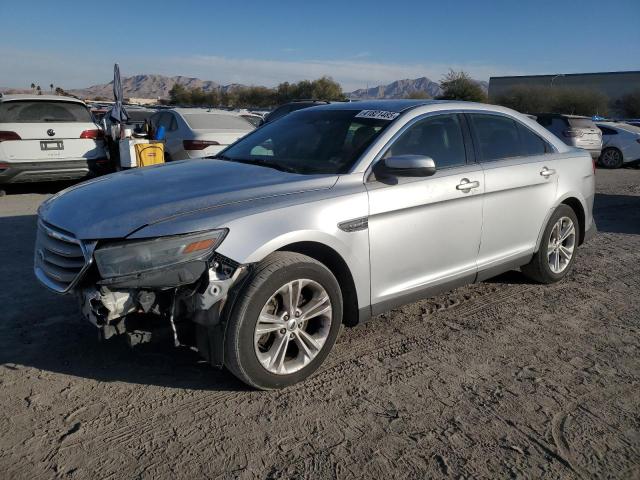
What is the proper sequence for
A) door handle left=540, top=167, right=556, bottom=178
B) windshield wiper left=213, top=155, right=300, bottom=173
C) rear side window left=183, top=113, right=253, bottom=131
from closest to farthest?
windshield wiper left=213, top=155, right=300, bottom=173 < door handle left=540, top=167, right=556, bottom=178 < rear side window left=183, top=113, right=253, bottom=131

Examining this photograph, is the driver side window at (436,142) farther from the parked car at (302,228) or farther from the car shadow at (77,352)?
the car shadow at (77,352)

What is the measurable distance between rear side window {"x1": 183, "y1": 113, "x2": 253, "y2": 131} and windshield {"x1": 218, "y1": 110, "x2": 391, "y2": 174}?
5.90m

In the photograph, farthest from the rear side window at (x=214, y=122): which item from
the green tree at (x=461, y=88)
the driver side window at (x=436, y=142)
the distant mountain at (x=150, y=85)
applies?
the distant mountain at (x=150, y=85)

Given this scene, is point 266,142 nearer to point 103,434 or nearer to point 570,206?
point 103,434

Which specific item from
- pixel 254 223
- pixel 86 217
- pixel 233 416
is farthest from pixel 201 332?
pixel 86 217

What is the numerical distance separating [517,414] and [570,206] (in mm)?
2959

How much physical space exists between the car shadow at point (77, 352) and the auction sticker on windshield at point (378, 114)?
2.11m

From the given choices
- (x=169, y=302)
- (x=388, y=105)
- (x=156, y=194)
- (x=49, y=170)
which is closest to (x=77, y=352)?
(x=169, y=302)

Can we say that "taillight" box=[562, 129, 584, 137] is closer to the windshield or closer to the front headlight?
the windshield

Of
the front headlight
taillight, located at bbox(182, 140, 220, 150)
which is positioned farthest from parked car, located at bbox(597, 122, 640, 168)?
the front headlight

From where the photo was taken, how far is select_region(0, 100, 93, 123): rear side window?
888cm

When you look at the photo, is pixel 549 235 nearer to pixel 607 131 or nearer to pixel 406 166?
pixel 406 166

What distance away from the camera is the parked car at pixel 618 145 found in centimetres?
1748

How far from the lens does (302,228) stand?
3146 mm
